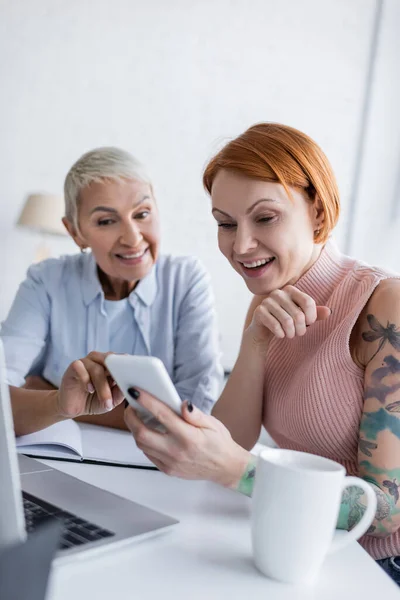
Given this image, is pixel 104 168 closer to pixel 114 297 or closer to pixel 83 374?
pixel 114 297

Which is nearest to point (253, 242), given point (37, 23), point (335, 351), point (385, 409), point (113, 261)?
point (335, 351)

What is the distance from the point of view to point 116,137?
3893 millimetres

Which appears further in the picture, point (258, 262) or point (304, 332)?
point (258, 262)

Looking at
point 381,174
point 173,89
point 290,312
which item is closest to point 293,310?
point 290,312

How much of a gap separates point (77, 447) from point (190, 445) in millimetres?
325

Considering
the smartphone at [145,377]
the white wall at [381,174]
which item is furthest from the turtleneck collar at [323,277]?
the white wall at [381,174]

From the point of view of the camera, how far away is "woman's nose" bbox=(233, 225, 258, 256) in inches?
45.2

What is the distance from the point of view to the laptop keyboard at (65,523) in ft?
2.16

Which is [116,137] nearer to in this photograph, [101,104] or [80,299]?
[101,104]

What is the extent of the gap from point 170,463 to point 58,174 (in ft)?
10.7

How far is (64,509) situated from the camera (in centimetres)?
75

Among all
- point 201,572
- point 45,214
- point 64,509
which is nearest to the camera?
point 201,572

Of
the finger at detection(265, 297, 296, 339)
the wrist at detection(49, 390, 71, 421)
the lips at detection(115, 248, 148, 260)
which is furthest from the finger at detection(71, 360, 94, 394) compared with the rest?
the lips at detection(115, 248, 148, 260)

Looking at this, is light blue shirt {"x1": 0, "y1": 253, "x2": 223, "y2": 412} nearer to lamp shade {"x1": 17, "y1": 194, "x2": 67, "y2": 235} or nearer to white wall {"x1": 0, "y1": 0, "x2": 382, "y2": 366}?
lamp shade {"x1": 17, "y1": 194, "x2": 67, "y2": 235}
